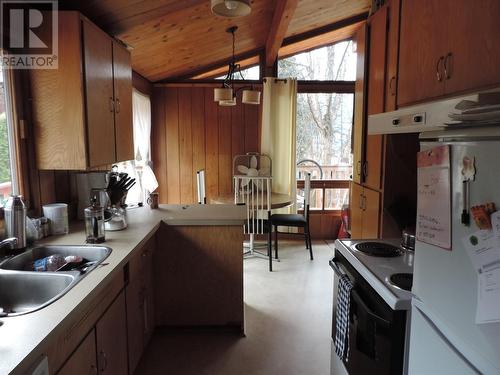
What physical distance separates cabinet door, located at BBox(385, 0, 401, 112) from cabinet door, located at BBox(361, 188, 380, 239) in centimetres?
52

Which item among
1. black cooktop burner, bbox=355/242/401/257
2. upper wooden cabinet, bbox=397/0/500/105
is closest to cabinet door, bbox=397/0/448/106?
upper wooden cabinet, bbox=397/0/500/105

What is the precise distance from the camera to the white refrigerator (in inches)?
30.6

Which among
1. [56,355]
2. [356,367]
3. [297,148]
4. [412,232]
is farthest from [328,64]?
[56,355]

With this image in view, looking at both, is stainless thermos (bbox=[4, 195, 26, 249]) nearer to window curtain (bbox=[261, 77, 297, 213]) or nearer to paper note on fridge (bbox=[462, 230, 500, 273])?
paper note on fridge (bbox=[462, 230, 500, 273])

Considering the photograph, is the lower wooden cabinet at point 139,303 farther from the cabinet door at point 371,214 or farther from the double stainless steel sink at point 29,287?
the cabinet door at point 371,214

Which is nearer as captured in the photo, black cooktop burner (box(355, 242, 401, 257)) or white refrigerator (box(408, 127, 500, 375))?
white refrigerator (box(408, 127, 500, 375))

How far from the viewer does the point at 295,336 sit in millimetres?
2553

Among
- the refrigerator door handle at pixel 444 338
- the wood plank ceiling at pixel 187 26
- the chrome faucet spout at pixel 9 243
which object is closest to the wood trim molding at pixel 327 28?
the wood plank ceiling at pixel 187 26

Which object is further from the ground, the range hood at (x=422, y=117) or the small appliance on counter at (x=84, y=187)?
the range hood at (x=422, y=117)

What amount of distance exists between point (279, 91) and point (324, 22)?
94 centimetres

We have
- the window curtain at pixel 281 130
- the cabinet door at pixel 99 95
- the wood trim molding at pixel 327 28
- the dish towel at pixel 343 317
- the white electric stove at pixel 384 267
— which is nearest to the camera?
the white electric stove at pixel 384 267

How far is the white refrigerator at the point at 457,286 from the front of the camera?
777mm

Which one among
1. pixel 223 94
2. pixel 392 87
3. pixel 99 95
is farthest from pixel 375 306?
pixel 223 94

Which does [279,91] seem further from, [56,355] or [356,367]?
[56,355]
